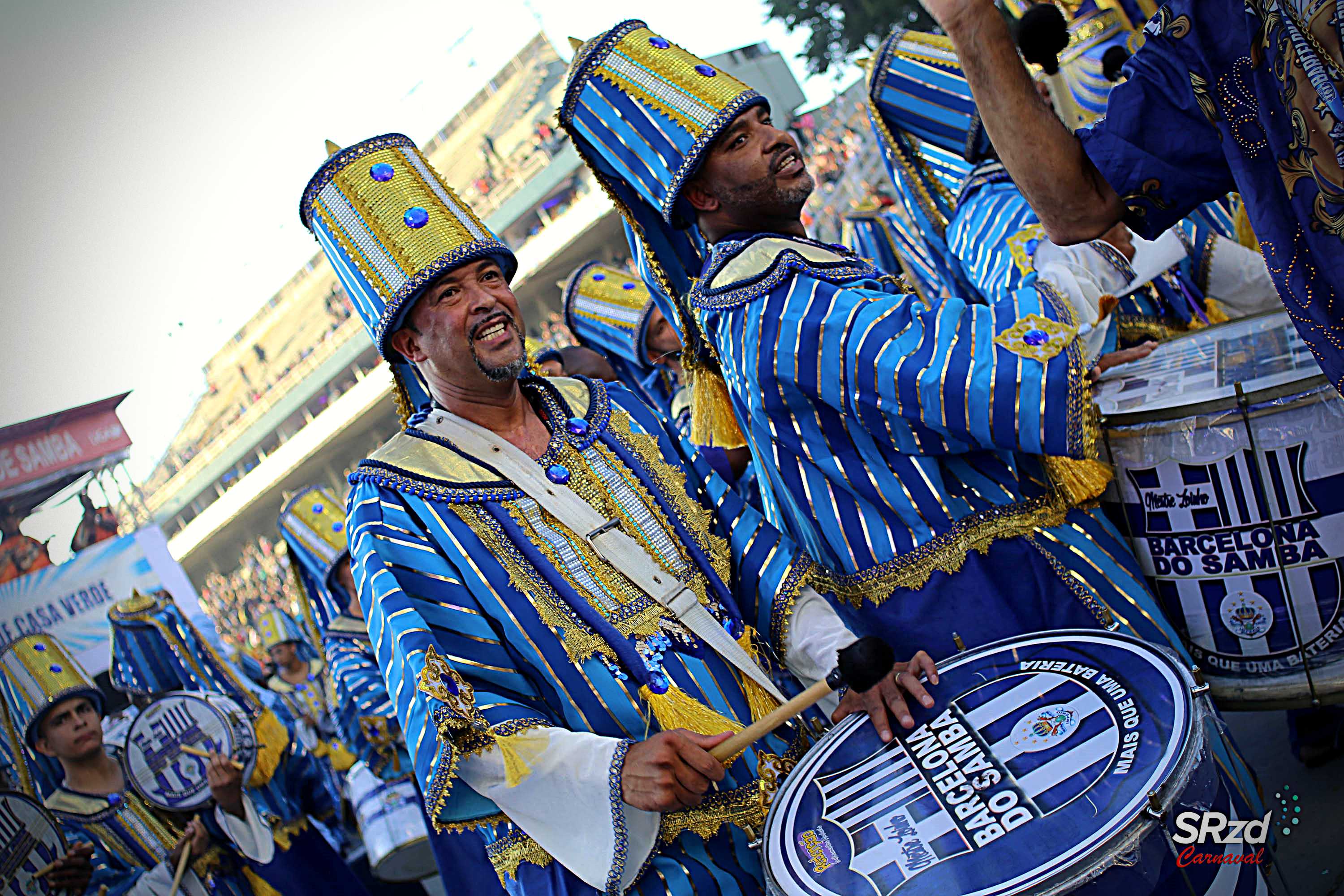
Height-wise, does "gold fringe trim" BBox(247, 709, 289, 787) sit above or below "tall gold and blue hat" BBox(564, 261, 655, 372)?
below

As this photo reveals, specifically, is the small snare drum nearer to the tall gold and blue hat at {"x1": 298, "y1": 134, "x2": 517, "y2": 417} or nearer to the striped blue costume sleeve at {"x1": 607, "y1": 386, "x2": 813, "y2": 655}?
the striped blue costume sleeve at {"x1": 607, "y1": 386, "x2": 813, "y2": 655}

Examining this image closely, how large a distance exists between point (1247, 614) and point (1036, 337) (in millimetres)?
717

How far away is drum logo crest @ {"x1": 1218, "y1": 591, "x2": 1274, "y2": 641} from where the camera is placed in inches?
81.4

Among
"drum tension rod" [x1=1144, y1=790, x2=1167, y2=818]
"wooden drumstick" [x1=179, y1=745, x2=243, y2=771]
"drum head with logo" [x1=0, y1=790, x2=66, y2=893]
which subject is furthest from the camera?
"wooden drumstick" [x1=179, y1=745, x2=243, y2=771]

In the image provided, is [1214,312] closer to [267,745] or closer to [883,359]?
[883,359]

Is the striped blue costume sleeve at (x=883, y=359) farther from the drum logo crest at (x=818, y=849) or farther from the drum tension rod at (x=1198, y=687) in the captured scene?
the drum logo crest at (x=818, y=849)

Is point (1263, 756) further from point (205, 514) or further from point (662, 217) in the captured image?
point (205, 514)

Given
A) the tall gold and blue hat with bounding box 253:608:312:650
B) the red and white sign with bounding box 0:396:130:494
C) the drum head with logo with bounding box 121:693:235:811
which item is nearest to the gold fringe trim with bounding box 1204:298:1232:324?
the drum head with logo with bounding box 121:693:235:811

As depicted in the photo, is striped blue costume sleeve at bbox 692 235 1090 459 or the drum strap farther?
the drum strap

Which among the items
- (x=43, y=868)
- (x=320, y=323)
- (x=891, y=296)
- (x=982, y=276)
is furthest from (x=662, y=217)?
(x=320, y=323)

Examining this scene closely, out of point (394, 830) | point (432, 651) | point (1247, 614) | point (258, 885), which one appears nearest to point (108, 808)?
point (258, 885)

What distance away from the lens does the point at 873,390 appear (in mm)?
2320

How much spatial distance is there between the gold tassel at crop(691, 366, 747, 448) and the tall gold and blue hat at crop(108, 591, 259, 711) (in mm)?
3437

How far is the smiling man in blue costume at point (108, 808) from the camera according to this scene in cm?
441
